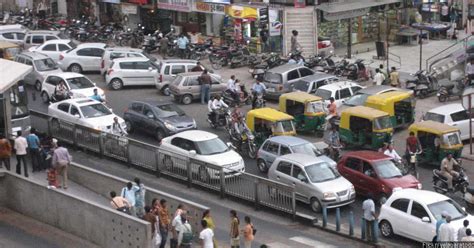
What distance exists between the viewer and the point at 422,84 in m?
38.9

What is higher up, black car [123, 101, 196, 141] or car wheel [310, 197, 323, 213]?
black car [123, 101, 196, 141]

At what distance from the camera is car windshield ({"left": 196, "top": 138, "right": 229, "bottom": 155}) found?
29.6 meters

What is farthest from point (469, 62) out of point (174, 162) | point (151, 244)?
point (151, 244)

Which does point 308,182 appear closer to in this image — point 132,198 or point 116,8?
point 132,198

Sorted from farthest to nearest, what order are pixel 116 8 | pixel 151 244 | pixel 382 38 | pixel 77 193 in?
pixel 116 8 → pixel 382 38 → pixel 77 193 → pixel 151 244

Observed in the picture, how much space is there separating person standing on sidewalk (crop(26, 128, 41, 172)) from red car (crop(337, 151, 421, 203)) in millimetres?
8947

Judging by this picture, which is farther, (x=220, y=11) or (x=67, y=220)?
(x=220, y=11)

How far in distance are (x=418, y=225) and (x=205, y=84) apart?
651 inches

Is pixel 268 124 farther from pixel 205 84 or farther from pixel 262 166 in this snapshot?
pixel 205 84

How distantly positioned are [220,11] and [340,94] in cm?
1485

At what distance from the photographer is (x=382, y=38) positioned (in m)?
50.7

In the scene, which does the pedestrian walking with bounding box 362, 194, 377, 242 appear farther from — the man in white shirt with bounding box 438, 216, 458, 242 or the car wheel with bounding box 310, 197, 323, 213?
the car wheel with bounding box 310, 197, 323, 213

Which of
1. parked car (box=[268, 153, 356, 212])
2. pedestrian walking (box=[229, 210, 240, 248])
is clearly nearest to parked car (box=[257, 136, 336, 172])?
parked car (box=[268, 153, 356, 212])

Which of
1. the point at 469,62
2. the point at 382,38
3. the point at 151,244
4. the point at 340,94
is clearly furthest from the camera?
the point at 382,38
